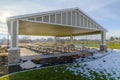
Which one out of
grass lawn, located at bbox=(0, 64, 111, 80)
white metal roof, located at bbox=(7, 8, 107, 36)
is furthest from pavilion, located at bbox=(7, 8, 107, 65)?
grass lawn, located at bbox=(0, 64, 111, 80)

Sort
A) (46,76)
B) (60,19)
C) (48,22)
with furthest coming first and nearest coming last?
(60,19) < (48,22) < (46,76)

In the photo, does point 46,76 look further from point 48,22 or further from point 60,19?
point 60,19

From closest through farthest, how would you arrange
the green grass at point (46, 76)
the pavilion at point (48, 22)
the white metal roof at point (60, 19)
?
the green grass at point (46, 76) → the pavilion at point (48, 22) → the white metal roof at point (60, 19)

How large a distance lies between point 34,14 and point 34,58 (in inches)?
144

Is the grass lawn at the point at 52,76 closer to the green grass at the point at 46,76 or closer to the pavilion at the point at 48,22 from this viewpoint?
the green grass at the point at 46,76

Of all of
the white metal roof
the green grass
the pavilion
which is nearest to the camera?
the green grass

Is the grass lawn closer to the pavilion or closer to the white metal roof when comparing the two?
the pavilion

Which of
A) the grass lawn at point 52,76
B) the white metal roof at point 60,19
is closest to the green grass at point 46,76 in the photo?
the grass lawn at point 52,76

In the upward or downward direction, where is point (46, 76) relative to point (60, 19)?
downward

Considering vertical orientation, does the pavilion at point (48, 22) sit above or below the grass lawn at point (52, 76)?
above

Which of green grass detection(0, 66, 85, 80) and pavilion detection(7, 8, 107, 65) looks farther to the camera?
pavilion detection(7, 8, 107, 65)

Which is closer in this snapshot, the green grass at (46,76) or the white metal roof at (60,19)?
the green grass at (46,76)

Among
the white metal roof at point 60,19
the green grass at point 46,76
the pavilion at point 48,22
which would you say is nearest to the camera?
the green grass at point 46,76

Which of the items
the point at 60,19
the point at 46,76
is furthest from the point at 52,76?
the point at 60,19
